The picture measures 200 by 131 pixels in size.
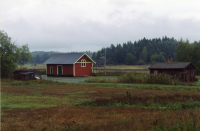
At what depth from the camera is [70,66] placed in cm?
5072

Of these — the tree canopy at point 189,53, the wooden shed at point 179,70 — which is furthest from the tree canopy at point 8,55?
the tree canopy at point 189,53

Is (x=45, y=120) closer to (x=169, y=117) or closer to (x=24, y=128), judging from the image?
(x=24, y=128)

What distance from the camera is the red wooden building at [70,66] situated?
50.7m

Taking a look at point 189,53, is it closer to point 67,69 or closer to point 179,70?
point 179,70

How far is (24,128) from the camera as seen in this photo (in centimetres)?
962

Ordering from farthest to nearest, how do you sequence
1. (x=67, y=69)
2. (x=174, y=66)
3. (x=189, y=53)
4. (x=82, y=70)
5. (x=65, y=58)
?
1. (x=189, y=53)
2. (x=65, y=58)
3. (x=82, y=70)
4. (x=67, y=69)
5. (x=174, y=66)

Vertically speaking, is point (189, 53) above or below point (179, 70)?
above

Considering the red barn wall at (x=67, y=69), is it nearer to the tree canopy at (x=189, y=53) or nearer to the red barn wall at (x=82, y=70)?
the red barn wall at (x=82, y=70)

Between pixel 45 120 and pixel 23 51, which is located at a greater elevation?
pixel 23 51

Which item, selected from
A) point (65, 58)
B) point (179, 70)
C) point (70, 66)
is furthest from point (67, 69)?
point (179, 70)

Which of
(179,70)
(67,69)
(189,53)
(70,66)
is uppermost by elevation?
(189,53)

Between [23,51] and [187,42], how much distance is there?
46595 millimetres

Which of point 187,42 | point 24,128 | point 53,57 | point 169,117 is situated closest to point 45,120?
point 24,128

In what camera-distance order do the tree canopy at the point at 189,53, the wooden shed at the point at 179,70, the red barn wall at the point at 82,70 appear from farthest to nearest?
the tree canopy at the point at 189,53 → the red barn wall at the point at 82,70 → the wooden shed at the point at 179,70
